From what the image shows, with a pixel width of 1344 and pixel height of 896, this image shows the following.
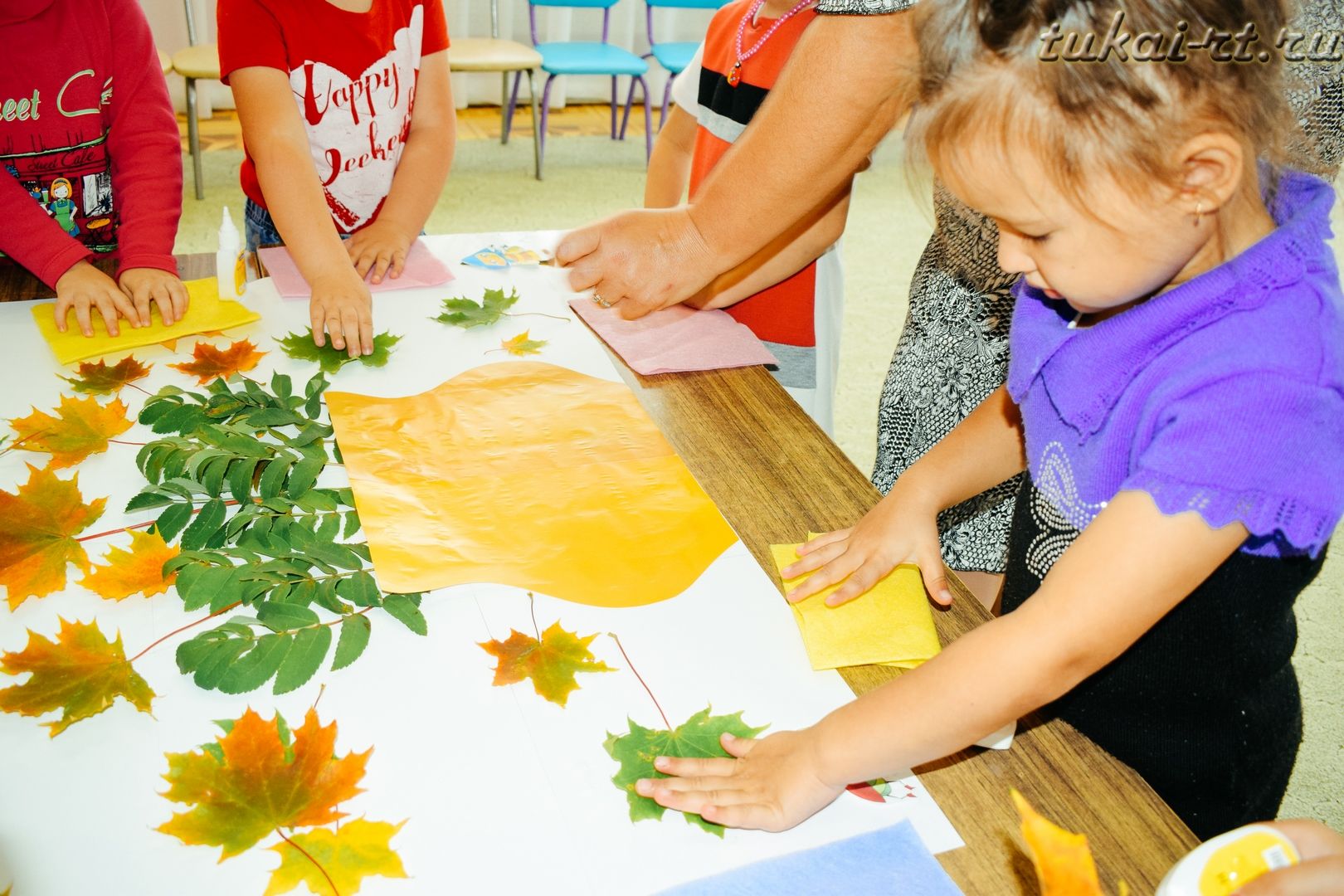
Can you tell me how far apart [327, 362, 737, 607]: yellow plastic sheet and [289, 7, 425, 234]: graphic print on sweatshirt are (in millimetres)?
550

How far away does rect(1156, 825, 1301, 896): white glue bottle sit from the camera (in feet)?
1.53

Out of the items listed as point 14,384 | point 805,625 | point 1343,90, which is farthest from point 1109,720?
point 14,384

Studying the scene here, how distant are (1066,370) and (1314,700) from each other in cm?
147

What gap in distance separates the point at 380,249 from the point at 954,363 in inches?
28.1

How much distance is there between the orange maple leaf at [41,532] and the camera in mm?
781

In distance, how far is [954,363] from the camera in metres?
1.17

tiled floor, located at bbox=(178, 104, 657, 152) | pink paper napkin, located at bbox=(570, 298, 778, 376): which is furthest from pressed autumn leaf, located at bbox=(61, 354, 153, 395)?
tiled floor, located at bbox=(178, 104, 657, 152)

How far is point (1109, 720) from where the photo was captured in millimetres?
811

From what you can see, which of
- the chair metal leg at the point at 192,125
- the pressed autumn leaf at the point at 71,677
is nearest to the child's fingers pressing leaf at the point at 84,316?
the pressed autumn leaf at the point at 71,677

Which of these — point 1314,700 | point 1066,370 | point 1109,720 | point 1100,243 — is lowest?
point 1314,700

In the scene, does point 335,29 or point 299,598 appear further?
point 335,29

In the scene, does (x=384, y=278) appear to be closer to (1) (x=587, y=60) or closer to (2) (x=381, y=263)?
(2) (x=381, y=263)

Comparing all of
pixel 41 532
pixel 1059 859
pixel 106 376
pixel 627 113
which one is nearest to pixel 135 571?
pixel 41 532

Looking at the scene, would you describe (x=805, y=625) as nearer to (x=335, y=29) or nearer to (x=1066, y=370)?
(x=1066, y=370)
